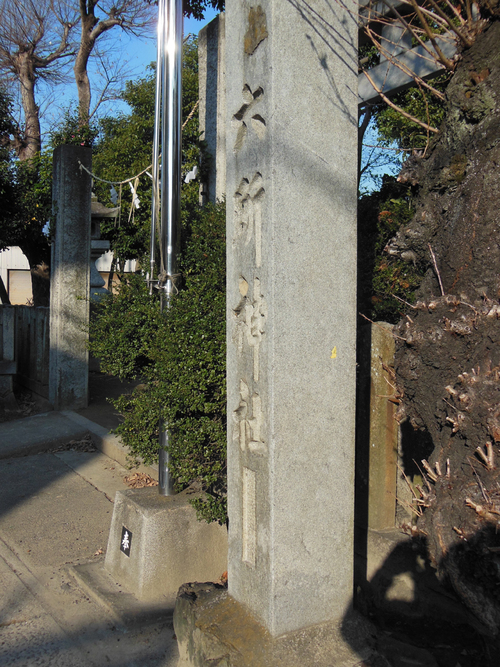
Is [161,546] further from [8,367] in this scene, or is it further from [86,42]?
[86,42]

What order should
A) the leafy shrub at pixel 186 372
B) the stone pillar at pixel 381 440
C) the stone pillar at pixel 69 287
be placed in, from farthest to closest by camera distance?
the stone pillar at pixel 69 287 → the leafy shrub at pixel 186 372 → the stone pillar at pixel 381 440

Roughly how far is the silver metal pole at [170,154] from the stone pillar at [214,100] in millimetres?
2202

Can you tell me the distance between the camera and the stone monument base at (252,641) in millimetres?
2461

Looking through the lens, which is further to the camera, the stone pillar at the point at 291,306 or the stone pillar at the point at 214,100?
the stone pillar at the point at 214,100

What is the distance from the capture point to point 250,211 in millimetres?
2615

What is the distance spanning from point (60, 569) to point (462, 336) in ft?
10.5

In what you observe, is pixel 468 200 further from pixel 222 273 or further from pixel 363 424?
pixel 222 273

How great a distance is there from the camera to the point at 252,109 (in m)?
2.58

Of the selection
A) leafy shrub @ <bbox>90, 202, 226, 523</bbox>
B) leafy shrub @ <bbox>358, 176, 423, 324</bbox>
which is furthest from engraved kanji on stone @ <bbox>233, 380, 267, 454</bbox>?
leafy shrub @ <bbox>358, 176, 423, 324</bbox>

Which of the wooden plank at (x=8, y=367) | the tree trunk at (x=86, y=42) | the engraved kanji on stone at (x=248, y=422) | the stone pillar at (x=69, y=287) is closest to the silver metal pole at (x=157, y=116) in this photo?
the engraved kanji on stone at (x=248, y=422)

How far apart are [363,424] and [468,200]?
1.50 m

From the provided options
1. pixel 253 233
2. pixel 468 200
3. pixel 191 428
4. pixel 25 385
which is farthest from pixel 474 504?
pixel 25 385

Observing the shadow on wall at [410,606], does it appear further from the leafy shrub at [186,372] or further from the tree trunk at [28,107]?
the tree trunk at [28,107]

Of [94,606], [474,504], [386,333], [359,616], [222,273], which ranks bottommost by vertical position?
[94,606]
